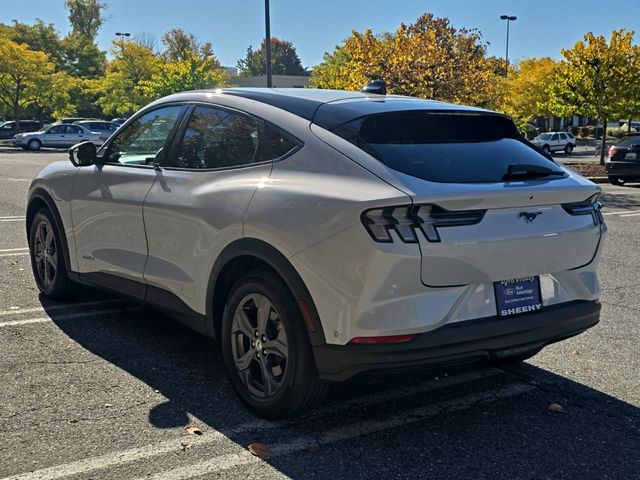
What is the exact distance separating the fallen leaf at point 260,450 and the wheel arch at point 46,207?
2792 mm

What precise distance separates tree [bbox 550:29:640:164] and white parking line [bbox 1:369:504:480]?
21350 millimetres

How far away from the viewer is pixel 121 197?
4.76 m

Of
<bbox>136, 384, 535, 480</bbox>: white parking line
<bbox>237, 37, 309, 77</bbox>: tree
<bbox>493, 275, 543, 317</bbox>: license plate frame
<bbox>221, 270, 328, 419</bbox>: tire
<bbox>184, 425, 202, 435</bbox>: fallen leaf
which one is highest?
<bbox>237, 37, 309, 77</bbox>: tree

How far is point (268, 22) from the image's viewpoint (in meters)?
18.6

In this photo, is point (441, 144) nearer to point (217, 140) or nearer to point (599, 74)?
point (217, 140)

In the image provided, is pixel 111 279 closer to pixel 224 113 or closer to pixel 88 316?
pixel 88 316

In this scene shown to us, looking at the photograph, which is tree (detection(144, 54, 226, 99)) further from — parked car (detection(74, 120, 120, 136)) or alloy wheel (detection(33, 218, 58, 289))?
alloy wheel (detection(33, 218, 58, 289))

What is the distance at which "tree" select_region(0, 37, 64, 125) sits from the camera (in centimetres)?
4428

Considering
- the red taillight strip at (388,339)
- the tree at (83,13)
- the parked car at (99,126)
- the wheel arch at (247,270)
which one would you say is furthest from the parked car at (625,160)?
the tree at (83,13)

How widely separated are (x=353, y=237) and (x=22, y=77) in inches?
1861

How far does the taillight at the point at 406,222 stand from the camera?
10.1ft

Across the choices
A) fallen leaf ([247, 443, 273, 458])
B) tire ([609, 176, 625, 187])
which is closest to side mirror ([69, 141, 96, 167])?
fallen leaf ([247, 443, 273, 458])

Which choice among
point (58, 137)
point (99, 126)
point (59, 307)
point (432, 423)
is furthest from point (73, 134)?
point (432, 423)

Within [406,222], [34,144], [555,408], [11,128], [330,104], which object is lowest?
[555,408]
